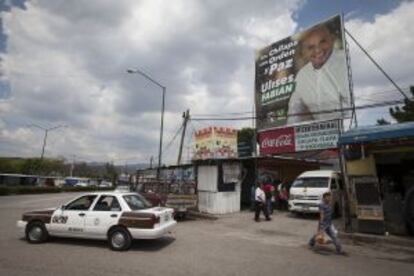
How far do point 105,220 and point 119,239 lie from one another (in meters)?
0.68

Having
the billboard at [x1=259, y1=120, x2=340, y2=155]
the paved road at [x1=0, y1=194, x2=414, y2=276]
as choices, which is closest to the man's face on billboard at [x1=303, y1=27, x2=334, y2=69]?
the billboard at [x1=259, y1=120, x2=340, y2=155]

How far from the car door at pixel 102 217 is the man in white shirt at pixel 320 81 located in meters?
15.1

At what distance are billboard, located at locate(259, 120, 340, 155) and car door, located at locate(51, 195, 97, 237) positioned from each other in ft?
49.3

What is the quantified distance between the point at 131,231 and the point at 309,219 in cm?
1008

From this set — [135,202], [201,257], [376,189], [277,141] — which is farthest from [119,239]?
[277,141]

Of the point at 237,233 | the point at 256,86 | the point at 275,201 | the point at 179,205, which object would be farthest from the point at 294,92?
the point at 237,233

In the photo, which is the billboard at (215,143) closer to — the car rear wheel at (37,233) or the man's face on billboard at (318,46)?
the man's face on billboard at (318,46)

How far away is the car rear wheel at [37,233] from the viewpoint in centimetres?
1106

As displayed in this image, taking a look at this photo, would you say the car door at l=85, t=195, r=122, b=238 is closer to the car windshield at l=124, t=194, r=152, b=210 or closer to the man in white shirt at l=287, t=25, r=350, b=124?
the car windshield at l=124, t=194, r=152, b=210

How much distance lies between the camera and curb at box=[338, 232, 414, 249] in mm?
10977

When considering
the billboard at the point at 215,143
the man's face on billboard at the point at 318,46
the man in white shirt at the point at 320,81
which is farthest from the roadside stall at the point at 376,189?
the billboard at the point at 215,143

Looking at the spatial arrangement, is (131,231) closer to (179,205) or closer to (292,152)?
(179,205)

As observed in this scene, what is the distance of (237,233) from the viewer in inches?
543

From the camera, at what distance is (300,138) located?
23.5m
